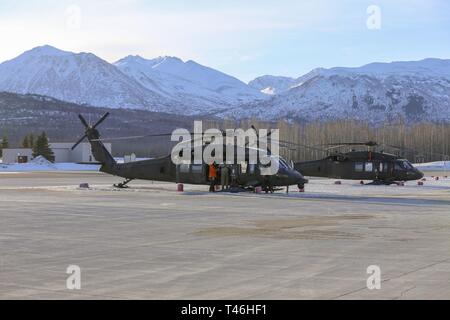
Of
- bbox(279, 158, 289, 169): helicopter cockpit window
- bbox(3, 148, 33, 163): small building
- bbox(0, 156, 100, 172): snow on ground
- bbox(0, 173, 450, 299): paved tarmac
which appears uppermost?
bbox(3, 148, 33, 163): small building

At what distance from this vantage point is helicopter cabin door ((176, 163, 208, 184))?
33969 millimetres

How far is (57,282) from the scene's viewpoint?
32.0ft

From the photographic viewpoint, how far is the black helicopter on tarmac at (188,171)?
3244 centimetres

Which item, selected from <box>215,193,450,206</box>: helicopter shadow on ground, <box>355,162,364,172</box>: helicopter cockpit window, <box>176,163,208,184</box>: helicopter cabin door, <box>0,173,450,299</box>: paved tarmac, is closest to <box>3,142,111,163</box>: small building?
<box>355,162,364,172</box>: helicopter cockpit window

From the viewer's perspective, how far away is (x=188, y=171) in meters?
34.3

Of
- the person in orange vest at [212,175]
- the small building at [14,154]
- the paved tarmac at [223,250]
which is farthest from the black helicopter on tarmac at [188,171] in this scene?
the small building at [14,154]

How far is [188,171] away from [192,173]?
0.74 ft

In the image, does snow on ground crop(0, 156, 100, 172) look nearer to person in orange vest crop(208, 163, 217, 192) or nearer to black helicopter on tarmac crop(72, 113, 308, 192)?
black helicopter on tarmac crop(72, 113, 308, 192)

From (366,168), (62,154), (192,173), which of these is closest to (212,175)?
(192,173)

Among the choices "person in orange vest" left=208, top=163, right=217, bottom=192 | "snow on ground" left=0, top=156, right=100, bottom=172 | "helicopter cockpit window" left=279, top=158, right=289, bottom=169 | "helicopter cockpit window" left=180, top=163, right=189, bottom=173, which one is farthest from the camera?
"snow on ground" left=0, top=156, right=100, bottom=172

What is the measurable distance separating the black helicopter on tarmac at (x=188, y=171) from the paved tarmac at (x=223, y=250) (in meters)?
7.97
